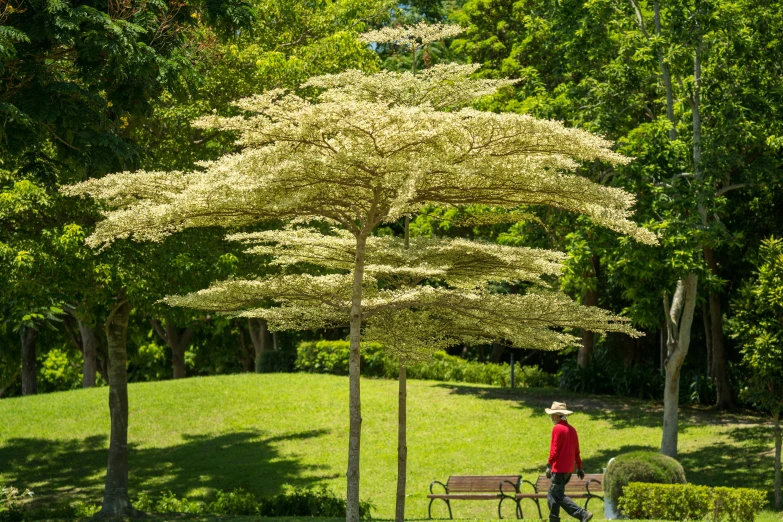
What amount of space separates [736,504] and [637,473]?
1.55m

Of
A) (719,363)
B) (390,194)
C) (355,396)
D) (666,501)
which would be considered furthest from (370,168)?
(719,363)

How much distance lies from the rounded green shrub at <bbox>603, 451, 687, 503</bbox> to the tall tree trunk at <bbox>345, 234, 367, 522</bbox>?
4.67m

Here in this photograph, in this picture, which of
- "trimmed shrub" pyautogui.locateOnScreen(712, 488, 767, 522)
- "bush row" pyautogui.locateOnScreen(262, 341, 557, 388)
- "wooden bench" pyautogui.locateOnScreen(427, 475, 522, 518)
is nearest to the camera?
"trimmed shrub" pyautogui.locateOnScreen(712, 488, 767, 522)

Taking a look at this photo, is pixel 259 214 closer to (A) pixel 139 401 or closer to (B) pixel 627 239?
(B) pixel 627 239

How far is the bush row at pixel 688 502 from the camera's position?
46.1 ft

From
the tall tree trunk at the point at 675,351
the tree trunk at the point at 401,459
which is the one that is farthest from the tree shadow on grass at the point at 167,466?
the tall tree trunk at the point at 675,351

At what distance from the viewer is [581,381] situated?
2867cm

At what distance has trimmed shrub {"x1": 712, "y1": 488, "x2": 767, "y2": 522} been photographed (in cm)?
1400

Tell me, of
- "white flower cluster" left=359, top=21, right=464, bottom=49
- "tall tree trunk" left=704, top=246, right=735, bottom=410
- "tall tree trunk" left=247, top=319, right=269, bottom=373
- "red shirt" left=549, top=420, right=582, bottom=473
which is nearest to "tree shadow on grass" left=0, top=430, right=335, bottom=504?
"red shirt" left=549, top=420, right=582, bottom=473

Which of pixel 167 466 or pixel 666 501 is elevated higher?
pixel 666 501

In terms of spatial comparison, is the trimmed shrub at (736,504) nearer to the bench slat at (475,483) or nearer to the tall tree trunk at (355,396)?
the bench slat at (475,483)

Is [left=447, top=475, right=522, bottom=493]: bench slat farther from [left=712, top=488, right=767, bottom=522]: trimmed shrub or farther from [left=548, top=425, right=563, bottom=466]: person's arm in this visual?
[left=548, top=425, right=563, bottom=466]: person's arm

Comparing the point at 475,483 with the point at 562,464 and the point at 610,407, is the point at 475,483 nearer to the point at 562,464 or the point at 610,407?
the point at 562,464

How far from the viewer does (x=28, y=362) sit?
3353 centimetres
